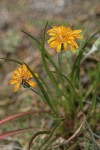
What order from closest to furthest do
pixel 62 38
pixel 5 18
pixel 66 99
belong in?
pixel 62 38 < pixel 66 99 < pixel 5 18

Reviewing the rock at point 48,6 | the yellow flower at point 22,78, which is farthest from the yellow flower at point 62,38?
the rock at point 48,6

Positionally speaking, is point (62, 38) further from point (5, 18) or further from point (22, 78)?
point (5, 18)

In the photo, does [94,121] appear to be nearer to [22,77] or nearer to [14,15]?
[22,77]

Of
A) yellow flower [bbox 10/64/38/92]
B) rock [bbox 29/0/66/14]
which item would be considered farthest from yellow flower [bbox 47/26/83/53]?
rock [bbox 29/0/66/14]

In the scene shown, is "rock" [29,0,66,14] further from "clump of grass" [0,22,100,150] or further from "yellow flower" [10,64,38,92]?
"yellow flower" [10,64,38,92]

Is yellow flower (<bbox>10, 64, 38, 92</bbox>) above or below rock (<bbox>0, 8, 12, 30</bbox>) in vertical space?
below

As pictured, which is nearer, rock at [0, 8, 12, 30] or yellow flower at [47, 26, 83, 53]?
yellow flower at [47, 26, 83, 53]

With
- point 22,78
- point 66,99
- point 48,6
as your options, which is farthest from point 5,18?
point 22,78

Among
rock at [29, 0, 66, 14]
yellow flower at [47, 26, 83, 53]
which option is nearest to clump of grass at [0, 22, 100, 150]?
yellow flower at [47, 26, 83, 53]
